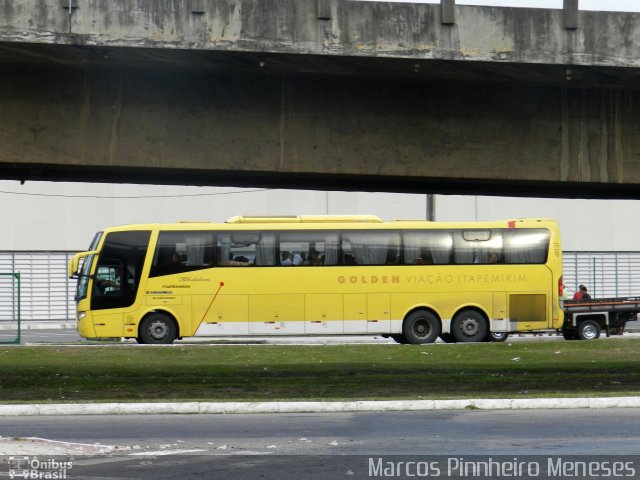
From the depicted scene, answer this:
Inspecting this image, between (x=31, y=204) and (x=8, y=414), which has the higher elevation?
(x=31, y=204)

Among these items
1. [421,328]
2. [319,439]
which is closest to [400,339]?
[421,328]

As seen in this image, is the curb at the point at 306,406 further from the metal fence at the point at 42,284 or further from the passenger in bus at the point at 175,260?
the metal fence at the point at 42,284

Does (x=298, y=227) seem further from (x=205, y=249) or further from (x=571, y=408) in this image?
(x=571, y=408)

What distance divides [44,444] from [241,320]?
21.6 m

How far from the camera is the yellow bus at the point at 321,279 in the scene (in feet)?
102

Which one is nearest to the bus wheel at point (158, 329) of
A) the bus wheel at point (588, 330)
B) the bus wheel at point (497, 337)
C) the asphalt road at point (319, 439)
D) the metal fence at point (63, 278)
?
the bus wheel at point (497, 337)

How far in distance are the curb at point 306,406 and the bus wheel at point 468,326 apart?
17.9 meters

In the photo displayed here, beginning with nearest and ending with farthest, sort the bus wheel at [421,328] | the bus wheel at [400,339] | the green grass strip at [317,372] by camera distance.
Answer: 1. the green grass strip at [317,372]
2. the bus wheel at [421,328]
3. the bus wheel at [400,339]

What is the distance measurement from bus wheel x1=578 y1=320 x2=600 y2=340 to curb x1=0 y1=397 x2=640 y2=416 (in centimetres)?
1978

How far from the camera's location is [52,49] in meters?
12.4

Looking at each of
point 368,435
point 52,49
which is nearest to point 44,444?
point 368,435

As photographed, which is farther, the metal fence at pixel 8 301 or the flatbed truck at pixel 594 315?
the metal fence at pixel 8 301

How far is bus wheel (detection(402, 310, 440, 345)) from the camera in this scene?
31.8 metres

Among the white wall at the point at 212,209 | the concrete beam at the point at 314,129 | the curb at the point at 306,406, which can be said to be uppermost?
the white wall at the point at 212,209
